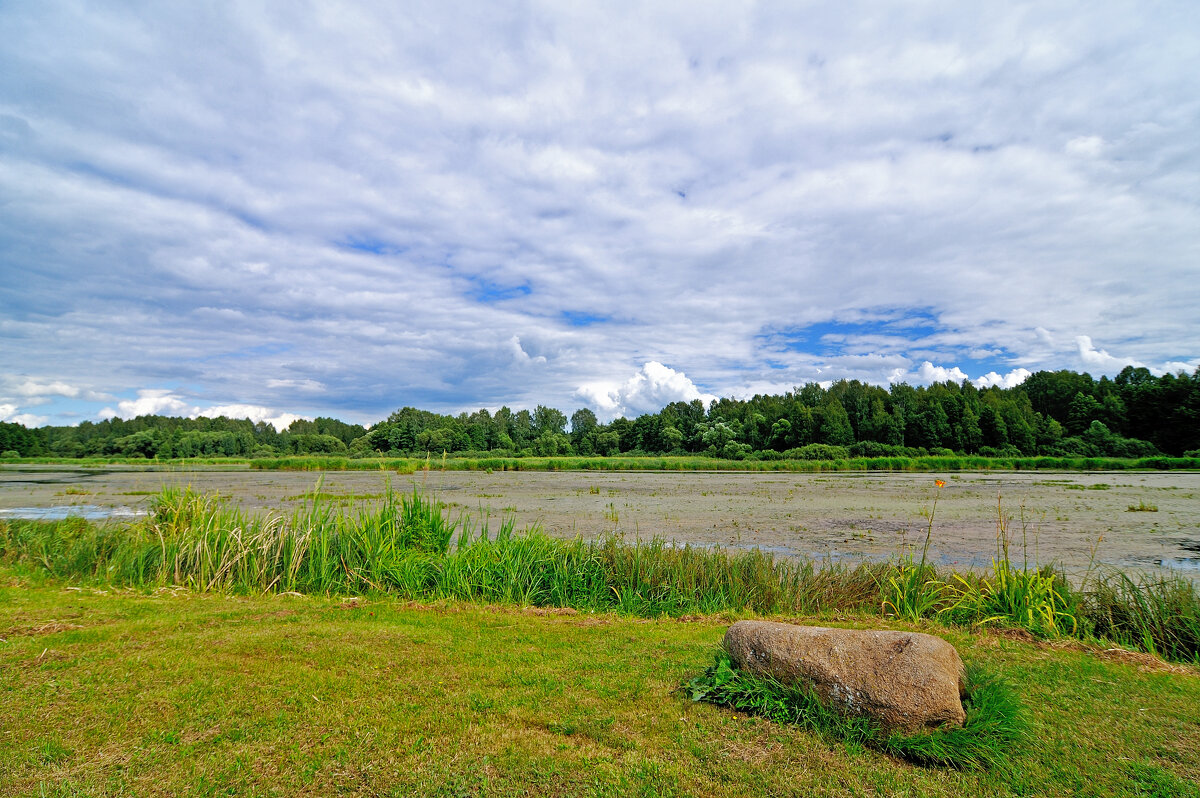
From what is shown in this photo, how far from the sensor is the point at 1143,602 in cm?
701

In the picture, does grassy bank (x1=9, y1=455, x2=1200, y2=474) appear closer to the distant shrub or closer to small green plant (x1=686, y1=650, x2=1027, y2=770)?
the distant shrub

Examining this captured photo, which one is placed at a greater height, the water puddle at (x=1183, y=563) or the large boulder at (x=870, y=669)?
the large boulder at (x=870, y=669)

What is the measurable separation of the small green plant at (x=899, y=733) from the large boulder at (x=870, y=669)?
0.20ft

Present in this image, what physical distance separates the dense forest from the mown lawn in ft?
195

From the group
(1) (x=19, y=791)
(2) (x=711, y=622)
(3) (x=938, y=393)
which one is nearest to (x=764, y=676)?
(2) (x=711, y=622)

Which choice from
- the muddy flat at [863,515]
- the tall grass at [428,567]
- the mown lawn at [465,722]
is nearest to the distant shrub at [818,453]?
the muddy flat at [863,515]

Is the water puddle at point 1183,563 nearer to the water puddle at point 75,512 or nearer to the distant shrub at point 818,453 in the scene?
the water puddle at point 75,512

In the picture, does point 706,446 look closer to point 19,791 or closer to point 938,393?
point 938,393

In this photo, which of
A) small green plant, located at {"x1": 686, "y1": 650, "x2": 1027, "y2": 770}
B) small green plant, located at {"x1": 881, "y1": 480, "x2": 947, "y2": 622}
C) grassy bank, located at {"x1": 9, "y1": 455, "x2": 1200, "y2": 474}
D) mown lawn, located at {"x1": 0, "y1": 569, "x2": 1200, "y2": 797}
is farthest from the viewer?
grassy bank, located at {"x1": 9, "y1": 455, "x2": 1200, "y2": 474}

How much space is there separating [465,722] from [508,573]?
488 centimetres

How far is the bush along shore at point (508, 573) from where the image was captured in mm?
7840

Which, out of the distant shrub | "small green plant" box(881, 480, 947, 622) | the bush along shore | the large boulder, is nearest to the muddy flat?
the bush along shore

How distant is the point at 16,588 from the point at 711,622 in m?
9.55

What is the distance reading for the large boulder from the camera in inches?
147
